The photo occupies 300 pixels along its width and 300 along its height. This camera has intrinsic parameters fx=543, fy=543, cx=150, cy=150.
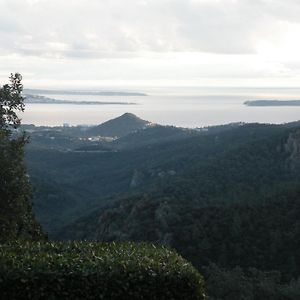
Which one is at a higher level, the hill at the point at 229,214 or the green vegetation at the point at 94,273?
the green vegetation at the point at 94,273

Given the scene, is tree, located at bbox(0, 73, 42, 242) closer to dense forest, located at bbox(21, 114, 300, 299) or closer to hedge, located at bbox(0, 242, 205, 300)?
dense forest, located at bbox(21, 114, 300, 299)

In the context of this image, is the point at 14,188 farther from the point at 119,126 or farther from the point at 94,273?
the point at 119,126

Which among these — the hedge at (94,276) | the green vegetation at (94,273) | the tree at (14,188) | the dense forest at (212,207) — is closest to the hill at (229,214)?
the dense forest at (212,207)

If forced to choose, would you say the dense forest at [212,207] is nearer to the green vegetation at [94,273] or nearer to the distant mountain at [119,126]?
the green vegetation at [94,273]

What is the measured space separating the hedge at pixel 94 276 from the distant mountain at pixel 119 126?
131 metres

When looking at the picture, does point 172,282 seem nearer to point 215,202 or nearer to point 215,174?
point 215,202

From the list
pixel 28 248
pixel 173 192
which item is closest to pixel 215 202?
pixel 173 192

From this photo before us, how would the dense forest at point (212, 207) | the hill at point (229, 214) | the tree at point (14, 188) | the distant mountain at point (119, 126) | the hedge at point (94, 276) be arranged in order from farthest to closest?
1. the distant mountain at point (119, 126)
2. the hill at point (229, 214)
3. the dense forest at point (212, 207)
4. the tree at point (14, 188)
5. the hedge at point (94, 276)

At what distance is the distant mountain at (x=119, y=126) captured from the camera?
141337 mm

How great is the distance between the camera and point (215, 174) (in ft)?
148

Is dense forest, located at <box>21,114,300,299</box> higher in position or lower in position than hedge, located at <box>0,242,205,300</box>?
lower

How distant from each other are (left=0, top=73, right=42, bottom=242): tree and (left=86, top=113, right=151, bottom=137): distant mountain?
125 meters

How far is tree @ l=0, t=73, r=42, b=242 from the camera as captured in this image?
37.9ft

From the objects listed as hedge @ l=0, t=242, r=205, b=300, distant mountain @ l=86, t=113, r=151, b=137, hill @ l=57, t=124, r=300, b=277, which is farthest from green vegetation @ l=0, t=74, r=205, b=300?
distant mountain @ l=86, t=113, r=151, b=137
